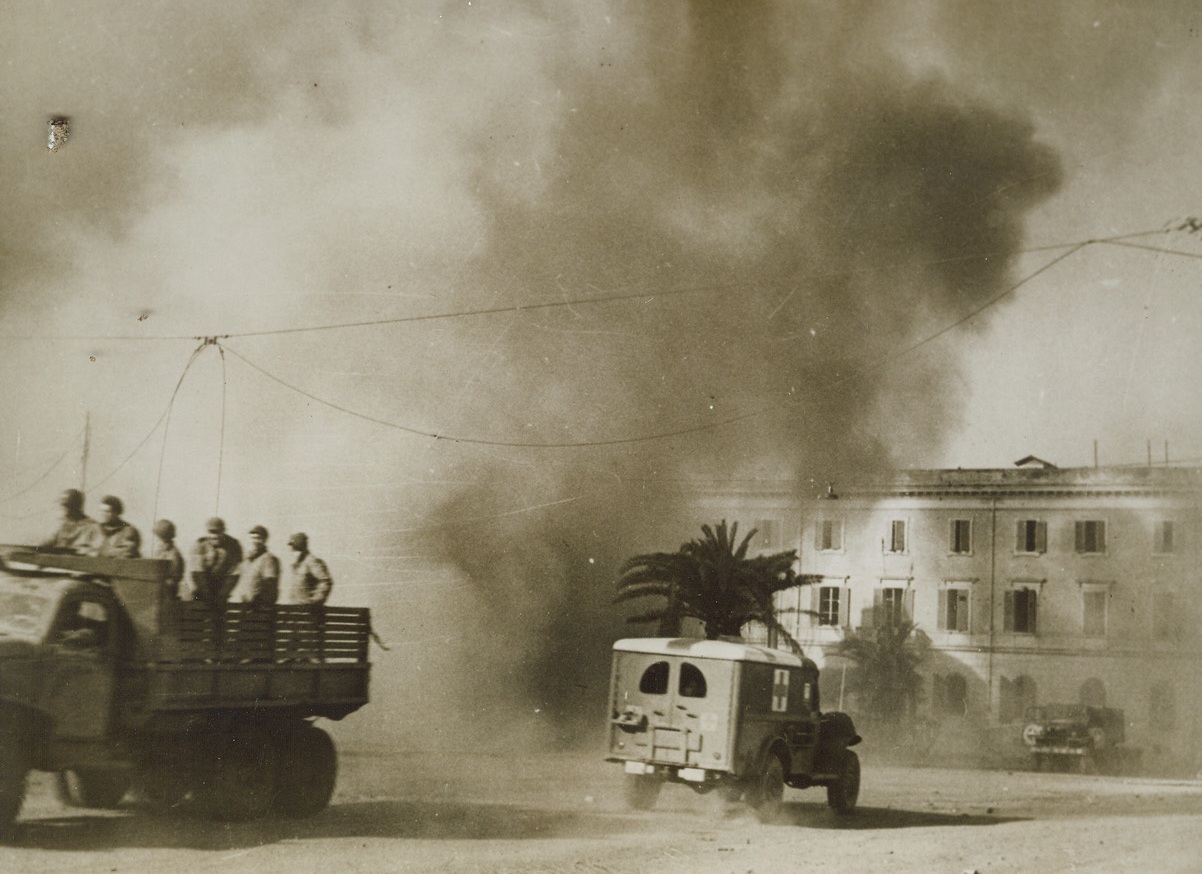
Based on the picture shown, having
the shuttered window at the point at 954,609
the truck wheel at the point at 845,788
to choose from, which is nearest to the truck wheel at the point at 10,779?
the truck wheel at the point at 845,788

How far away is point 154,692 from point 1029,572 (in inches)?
873

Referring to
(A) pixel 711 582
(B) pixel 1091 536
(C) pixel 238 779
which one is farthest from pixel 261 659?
(B) pixel 1091 536

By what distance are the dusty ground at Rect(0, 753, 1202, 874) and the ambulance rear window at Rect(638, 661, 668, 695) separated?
4.09 feet

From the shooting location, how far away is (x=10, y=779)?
8688 mm

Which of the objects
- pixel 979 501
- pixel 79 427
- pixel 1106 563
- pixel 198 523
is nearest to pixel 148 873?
pixel 79 427

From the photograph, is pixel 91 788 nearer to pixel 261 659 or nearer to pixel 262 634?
pixel 261 659

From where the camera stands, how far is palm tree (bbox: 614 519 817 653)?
77.8ft

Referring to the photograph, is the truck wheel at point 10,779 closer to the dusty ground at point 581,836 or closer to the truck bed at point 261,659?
the dusty ground at point 581,836

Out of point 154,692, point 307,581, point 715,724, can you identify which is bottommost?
point 715,724

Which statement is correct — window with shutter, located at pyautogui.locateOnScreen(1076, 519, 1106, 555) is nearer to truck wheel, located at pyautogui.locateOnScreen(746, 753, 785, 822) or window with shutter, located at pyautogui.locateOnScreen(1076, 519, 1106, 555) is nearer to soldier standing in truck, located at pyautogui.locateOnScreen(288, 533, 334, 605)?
truck wheel, located at pyautogui.locateOnScreen(746, 753, 785, 822)

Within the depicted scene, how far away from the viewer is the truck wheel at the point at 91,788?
419 inches

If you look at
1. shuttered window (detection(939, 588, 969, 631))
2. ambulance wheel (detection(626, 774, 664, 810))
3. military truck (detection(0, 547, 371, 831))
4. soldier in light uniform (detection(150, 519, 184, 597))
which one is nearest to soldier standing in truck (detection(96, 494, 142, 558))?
soldier in light uniform (detection(150, 519, 184, 597))

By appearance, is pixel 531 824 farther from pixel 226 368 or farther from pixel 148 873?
pixel 226 368

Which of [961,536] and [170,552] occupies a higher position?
[961,536]
